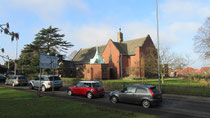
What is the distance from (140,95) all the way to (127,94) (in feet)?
3.49

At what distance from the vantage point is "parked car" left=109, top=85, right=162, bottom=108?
1086 cm

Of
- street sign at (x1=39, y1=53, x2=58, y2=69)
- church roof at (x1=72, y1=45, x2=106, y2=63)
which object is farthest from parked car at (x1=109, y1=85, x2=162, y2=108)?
church roof at (x1=72, y1=45, x2=106, y2=63)

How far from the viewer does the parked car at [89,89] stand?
14449mm

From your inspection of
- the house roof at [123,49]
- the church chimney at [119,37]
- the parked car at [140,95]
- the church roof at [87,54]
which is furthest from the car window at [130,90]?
the church chimney at [119,37]

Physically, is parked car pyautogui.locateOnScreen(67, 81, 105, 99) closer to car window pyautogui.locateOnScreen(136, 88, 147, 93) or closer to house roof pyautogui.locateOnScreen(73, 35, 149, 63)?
car window pyautogui.locateOnScreen(136, 88, 147, 93)

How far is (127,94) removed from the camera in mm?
11961

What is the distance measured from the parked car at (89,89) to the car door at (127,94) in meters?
3.00

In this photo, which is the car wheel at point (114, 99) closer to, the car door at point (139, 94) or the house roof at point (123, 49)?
the car door at point (139, 94)

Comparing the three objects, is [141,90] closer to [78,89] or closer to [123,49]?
[78,89]

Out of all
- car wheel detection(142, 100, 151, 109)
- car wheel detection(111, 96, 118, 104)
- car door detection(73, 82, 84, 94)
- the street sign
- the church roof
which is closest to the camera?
car wheel detection(142, 100, 151, 109)

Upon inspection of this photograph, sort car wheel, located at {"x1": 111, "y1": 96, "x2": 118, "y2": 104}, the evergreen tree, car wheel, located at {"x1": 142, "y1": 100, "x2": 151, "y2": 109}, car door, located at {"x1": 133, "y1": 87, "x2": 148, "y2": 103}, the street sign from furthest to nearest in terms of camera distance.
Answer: the evergreen tree
the street sign
car wheel, located at {"x1": 111, "y1": 96, "x2": 118, "y2": 104}
car door, located at {"x1": 133, "y1": 87, "x2": 148, "y2": 103}
car wheel, located at {"x1": 142, "y1": 100, "x2": 151, "y2": 109}

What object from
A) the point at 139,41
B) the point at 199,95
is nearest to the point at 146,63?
the point at 199,95

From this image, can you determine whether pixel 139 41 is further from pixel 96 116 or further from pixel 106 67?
pixel 96 116

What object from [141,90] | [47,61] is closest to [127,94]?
[141,90]
